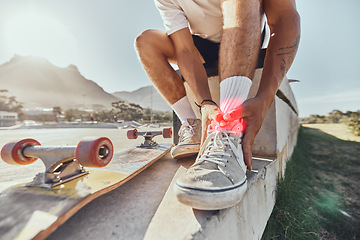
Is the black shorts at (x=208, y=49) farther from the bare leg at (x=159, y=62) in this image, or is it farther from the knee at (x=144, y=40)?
the knee at (x=144, y=40)

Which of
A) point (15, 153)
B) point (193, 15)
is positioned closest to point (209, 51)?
point (193, 15)

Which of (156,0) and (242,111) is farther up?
(156,0)

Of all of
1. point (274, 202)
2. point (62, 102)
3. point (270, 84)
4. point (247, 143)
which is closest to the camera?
point (247, 143)

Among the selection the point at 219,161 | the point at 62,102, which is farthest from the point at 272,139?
the point at 62,102

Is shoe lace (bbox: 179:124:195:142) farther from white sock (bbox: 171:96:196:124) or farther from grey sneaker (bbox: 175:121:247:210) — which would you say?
grey sneaker (bbox: 175:121:247:210)

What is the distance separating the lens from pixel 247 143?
871 millimetres

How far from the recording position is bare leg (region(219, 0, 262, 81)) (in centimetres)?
95

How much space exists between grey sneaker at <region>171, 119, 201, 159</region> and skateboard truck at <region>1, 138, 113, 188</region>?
49 centimetres

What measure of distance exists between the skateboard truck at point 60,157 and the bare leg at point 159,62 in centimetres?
74

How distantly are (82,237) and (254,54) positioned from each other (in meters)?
1.09

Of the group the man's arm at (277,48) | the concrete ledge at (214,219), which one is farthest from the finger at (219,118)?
the concrete ledge at (214,219)

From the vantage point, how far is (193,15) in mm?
1358

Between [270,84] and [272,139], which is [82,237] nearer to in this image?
[270,84]

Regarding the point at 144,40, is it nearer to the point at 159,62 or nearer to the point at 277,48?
the point at 159,62
